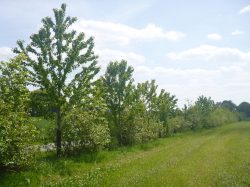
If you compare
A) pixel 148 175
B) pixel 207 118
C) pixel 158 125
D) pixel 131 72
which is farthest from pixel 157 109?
pixel 207 118

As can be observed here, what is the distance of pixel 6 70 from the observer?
17562 millimetres

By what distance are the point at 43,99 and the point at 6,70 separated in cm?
647

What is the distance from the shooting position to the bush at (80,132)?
971 inches

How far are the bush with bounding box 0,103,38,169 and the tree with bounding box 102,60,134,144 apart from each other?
16740mm

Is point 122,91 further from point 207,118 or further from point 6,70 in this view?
point 207,118

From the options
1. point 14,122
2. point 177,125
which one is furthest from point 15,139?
point 177,125

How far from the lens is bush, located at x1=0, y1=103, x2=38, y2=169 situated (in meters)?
15.9

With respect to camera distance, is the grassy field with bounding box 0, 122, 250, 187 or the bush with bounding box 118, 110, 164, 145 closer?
the grassy field with bounding box 0, 122, 250, 187

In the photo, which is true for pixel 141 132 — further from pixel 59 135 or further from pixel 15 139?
pixel 15 139

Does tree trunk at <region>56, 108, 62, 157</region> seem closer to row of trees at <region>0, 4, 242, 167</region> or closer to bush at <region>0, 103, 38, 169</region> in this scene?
row of trees at <region>0, 4, 242, 167</region>

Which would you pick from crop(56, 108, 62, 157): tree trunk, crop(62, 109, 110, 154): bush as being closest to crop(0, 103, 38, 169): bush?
crop(56, 108, 62, 157): tree trunk

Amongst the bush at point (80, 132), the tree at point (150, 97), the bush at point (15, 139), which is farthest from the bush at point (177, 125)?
the bush at point (15, 139)

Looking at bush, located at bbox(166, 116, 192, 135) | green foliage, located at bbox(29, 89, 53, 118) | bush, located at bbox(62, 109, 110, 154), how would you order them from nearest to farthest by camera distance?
green foliage, located at bbox(29, 89, 53, 118), bush, located at bbox(62, 109, 110, 154), bush, located at bbox(166, 116, 192, 135)

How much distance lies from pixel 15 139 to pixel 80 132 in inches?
341
